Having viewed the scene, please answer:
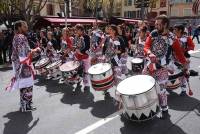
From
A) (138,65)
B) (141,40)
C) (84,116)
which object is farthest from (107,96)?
(141,40)

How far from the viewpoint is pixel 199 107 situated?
7023 mm

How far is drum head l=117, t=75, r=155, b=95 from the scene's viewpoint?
17.8 feet

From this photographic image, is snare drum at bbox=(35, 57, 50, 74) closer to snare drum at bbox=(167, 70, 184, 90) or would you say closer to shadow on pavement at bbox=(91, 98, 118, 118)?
shadow on pavement at bbox=(91, 98, 118, 118)

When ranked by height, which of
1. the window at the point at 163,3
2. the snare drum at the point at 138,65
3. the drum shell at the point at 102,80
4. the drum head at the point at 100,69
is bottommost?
the snare drum at the point at 138,65

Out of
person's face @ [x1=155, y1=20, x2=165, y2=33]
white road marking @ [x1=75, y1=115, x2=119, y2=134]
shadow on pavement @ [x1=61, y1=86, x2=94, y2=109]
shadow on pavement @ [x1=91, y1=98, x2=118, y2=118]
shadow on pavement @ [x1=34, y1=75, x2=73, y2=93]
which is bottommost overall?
shadow on pavement @ [x1=34, y1=75, x2=73, y2=93]

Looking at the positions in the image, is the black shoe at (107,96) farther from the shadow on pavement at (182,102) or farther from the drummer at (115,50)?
the shadow on pavement at (182,102)

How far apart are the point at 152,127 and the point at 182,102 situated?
1894mm

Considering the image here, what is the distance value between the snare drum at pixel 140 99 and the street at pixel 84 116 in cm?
33

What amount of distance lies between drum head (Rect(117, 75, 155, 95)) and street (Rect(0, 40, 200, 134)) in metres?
0.74

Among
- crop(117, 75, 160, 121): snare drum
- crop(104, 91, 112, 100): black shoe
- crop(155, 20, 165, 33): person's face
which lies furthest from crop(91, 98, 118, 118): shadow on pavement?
crop(155, 20, 165, 33): person's face

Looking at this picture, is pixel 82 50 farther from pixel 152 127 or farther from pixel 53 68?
pixel 152 127

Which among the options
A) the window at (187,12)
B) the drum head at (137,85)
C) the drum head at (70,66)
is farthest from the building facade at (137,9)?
the drum head at (137,85)

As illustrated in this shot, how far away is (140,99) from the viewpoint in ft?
17.6

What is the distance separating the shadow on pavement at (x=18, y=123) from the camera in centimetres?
604
